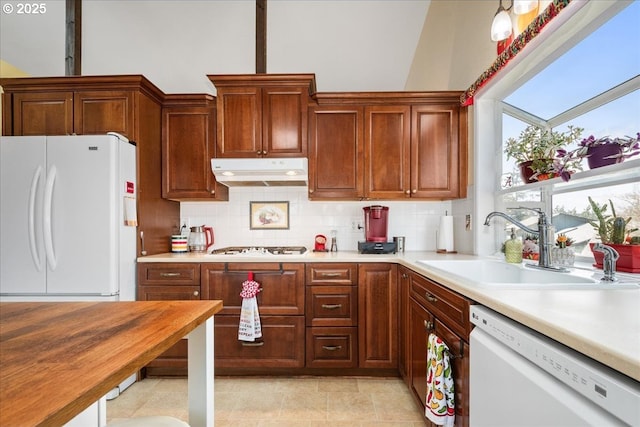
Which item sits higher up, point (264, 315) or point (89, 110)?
point (89, 110)

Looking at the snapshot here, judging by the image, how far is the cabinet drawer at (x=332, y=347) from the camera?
240 cm

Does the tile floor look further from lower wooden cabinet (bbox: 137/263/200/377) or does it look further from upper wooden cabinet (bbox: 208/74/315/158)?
upper wooden cabinet (bbox: 208/74/315/158)

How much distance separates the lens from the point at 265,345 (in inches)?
95.0

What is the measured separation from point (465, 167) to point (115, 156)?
271 cm

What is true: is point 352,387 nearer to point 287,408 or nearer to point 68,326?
point 287,408

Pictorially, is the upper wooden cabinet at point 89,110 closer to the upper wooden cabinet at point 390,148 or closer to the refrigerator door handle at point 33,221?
the refrigerator door handle at point 33,221

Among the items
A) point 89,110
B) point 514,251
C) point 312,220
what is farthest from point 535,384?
point 89,110

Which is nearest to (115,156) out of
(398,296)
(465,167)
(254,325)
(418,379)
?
(254,325)

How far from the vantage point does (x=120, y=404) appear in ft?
6.91

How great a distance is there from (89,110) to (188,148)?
2.53 feet

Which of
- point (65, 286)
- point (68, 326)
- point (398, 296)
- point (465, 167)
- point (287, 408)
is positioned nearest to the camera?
point (68, 326)

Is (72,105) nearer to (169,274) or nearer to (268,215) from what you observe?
(169,274)

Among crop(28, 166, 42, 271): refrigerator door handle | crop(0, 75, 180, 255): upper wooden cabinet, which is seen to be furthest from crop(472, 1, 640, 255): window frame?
crop(28, 166, 42, 271): refrigerator door handle

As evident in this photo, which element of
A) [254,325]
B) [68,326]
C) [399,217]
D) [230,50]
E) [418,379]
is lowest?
[418,379]
